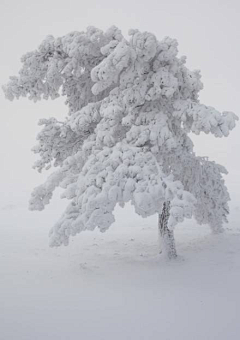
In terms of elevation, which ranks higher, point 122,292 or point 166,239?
point 166,239

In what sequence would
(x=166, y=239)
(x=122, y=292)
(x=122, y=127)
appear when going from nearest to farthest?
(x=122, y=292)
(x=122, y=127)
(x=166, y=239)

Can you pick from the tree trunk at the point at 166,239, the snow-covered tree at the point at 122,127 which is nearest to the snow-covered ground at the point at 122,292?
the tree trunk at the point at 166,239

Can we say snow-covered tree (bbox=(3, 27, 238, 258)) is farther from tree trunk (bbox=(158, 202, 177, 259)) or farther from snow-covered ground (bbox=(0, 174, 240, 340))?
snow-covered ground (bbox=(0, 174, 240, 340))

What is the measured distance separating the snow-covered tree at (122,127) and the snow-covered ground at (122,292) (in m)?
1.31

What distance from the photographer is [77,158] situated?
972 cm

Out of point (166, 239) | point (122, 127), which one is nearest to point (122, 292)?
point (166, 239)

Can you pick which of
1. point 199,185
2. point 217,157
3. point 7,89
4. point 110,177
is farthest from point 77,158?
point 217,157

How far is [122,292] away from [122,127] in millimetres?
5104

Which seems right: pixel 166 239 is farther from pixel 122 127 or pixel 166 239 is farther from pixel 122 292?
pixel 122 127

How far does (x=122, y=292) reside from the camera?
7.80 m

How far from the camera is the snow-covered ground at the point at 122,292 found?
6.15 m

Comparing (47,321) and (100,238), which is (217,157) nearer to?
(100,238)

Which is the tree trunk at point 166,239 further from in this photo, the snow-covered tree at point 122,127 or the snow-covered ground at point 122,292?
the snow-covered ground at point 122,292

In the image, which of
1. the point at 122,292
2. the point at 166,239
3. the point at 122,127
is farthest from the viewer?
the point at 166,239
